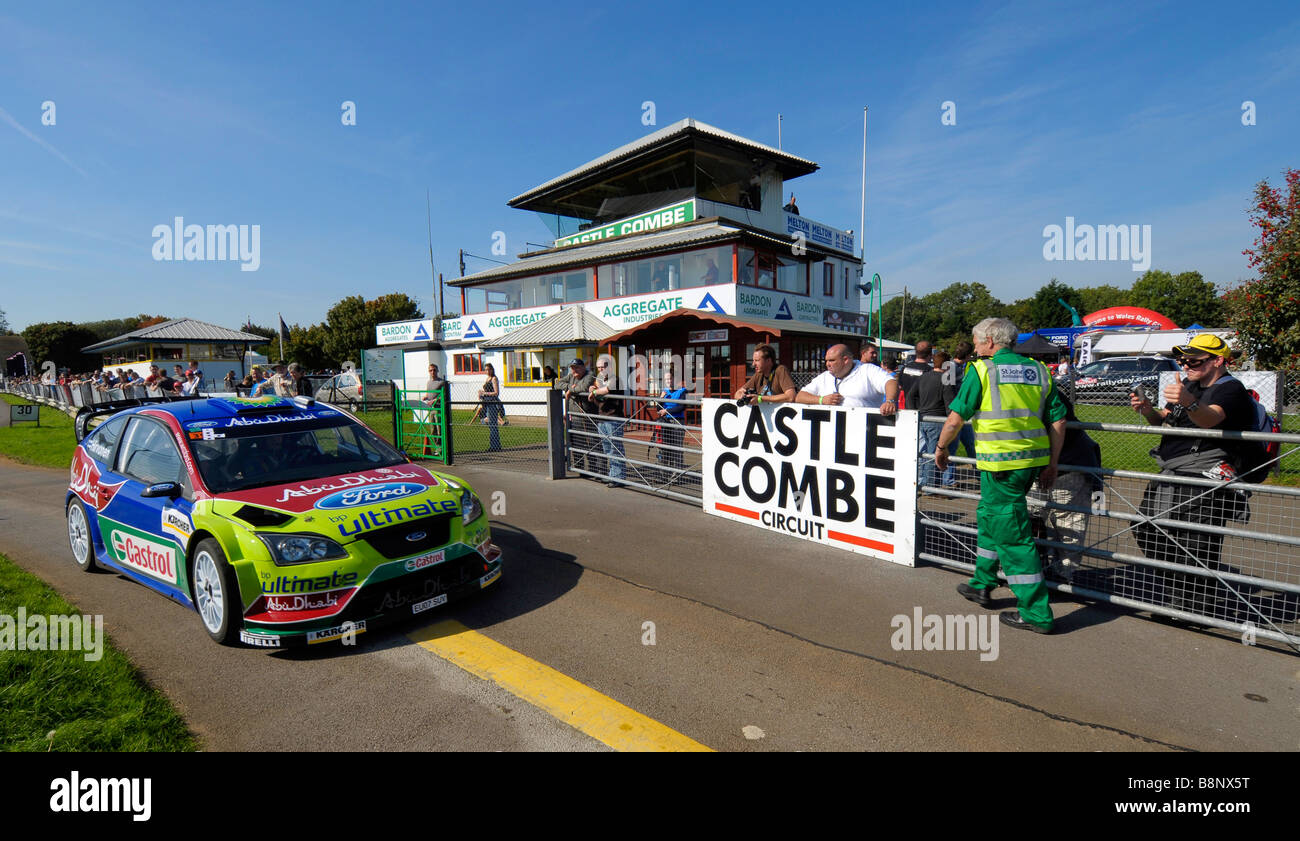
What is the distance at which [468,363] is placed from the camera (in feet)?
98.3

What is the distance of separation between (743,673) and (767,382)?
4036 mm

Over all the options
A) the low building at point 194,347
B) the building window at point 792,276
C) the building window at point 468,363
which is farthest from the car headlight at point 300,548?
the low building at point 194,347

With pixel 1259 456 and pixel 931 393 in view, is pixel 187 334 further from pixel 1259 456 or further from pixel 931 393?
pixel 1259 456

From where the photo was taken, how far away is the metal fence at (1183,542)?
3.95m

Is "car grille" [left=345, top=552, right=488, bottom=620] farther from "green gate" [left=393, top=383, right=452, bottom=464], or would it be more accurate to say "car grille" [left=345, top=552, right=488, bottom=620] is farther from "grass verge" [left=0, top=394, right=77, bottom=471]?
"grass verge" [left=0, top=394, right=77, bottom=471]

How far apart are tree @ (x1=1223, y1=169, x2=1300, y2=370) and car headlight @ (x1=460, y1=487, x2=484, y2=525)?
12043 mm

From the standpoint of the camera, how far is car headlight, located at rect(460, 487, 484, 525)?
15.0ft

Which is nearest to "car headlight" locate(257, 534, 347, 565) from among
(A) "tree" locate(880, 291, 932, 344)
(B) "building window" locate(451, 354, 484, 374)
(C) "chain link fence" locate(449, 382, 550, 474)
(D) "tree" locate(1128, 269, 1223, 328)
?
(C) "chain link fence" locate(449, 382, 550, 474)

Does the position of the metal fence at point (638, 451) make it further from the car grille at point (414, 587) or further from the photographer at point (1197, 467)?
the photographer at point (1197, 467)

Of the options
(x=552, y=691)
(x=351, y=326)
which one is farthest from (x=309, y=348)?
(x=552, y=691)

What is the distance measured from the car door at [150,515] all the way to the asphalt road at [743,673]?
30 cm
